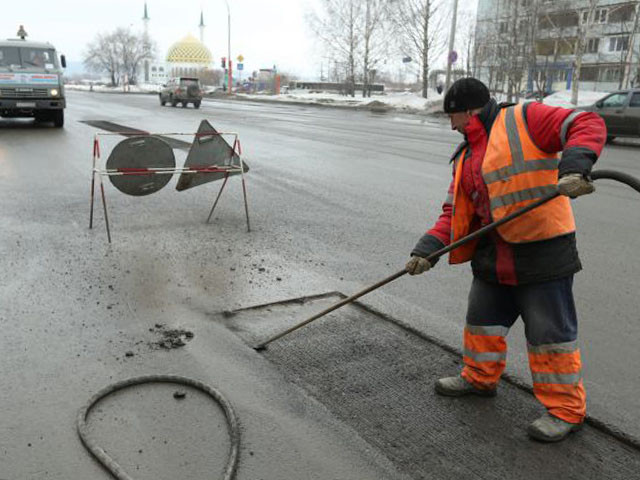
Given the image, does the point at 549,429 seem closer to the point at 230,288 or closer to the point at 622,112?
the point at 230,288

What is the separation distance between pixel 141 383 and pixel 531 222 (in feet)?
7.31

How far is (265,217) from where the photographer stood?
282 inches

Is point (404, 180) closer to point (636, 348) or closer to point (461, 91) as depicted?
point (636, 348)

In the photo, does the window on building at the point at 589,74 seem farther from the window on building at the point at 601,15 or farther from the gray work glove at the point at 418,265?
the gray work glove at the point at 418,265

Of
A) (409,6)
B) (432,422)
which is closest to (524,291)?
(432,422)

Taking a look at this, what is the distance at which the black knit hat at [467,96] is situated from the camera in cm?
277

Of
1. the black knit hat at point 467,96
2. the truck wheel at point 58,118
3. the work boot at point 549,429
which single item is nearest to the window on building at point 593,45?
the truck wheel at point 58,118

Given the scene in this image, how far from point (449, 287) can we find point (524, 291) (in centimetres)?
207

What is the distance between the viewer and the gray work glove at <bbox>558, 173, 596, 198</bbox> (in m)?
2.37

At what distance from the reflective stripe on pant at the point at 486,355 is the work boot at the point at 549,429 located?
37 centimetres

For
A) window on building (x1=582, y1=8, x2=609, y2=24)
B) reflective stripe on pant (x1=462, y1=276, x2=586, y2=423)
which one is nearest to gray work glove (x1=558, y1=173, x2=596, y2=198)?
reflective stripe on pant (x1=462, y1=276, x2=586, y2=423)

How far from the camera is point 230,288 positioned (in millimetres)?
4766

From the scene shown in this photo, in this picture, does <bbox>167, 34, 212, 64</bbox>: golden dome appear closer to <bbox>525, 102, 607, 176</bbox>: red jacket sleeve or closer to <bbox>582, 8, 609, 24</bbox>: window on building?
<bbox>582, 8, 609, 24</bbox>: window on building

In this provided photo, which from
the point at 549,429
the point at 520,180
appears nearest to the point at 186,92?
the point at 520,180
